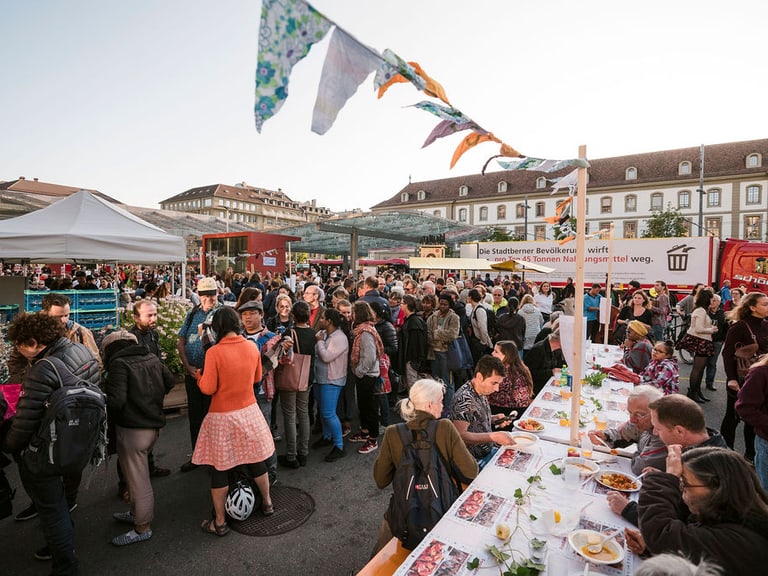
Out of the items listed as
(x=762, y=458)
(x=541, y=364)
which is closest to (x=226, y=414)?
(x=541, y=364)

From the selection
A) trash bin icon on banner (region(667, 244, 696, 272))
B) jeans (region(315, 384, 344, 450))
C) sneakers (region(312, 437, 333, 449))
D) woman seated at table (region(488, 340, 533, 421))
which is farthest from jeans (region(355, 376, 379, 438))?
trash bin icon on banner (region(667, 244, 696, 272))

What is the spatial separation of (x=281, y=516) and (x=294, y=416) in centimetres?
106

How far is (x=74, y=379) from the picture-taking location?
2627 mm

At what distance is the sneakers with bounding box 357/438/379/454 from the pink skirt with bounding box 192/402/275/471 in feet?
5.86

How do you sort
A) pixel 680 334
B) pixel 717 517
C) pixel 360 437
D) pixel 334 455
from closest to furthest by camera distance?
pixel 717 517 < pixel 334 455 < pixel 360 437 < pixel 680 334

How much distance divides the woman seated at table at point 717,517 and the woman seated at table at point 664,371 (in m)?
2.97

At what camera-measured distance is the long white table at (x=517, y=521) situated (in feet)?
6.10

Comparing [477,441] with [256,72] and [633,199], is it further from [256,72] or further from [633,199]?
[633,199]

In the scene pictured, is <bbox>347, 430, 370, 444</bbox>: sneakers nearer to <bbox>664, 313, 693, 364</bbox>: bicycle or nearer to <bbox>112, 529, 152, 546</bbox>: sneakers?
A: <bbox>112, 529, 152, 546</bbox>: sneakers

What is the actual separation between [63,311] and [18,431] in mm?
1559

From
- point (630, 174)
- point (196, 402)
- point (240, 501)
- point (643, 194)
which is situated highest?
point (630, 174)

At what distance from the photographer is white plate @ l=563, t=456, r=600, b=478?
2630 mm

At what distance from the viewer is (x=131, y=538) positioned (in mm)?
3135

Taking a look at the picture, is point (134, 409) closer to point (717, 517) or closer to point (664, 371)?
point (717, 517)
